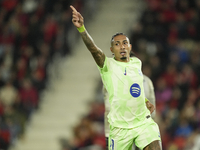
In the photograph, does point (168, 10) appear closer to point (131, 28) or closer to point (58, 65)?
point (131, 28)

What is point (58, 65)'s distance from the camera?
11938 mm

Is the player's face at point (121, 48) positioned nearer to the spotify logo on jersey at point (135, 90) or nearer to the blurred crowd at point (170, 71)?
the spotify logo on jersey at point (135, 90)

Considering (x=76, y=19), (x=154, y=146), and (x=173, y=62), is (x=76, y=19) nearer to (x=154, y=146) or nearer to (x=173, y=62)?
(x=154, y=146)

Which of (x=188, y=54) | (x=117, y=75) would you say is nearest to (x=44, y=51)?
(x=188, y=54)

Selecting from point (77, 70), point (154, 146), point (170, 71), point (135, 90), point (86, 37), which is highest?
point (86, 37)

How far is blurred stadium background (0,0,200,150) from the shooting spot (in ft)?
32.6

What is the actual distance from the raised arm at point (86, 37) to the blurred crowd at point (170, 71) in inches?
177

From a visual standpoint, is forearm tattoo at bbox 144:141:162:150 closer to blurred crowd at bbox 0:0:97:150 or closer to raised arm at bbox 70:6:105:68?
raised arm at bbox 70:6:105:68

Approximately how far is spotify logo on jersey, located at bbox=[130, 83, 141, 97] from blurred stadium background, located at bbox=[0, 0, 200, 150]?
4174 millimetres

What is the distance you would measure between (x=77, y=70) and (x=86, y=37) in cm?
777

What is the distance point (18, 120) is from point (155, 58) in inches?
167

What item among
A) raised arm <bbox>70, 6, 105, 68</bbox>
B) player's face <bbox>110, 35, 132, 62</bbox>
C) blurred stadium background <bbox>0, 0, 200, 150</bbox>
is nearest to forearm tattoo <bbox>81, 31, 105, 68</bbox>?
raised arm <bbox>70, 6, 105, 68</bbox>

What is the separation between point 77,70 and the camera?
12.5 metres

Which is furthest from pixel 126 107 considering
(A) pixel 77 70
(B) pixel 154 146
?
(A) pixel 77 70
